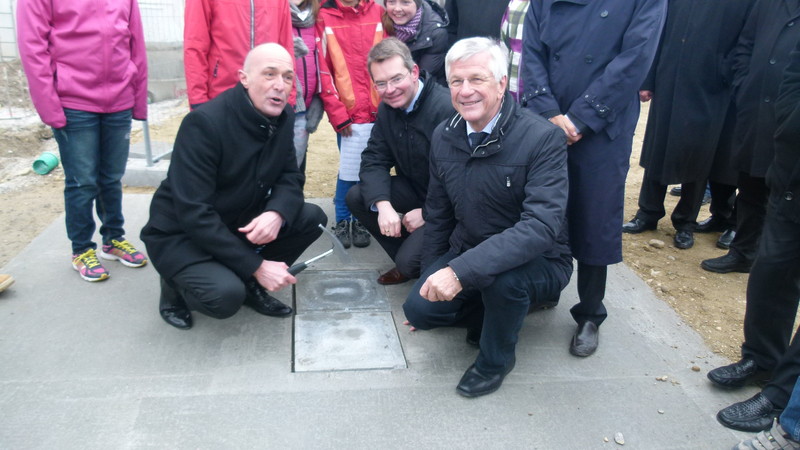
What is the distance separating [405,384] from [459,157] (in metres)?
1.01

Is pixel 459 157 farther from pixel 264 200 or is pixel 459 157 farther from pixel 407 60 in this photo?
pixel 264 200

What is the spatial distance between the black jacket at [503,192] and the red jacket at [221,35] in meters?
1.21

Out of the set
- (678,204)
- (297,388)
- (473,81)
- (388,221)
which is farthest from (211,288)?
(678,204)

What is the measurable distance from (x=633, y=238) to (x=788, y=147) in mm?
2207

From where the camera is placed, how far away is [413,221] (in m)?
3.33

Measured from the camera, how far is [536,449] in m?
2.28

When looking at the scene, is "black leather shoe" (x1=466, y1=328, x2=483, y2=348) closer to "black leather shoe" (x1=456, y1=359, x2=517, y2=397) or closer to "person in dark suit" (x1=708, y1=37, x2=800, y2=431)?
"black leather shoe" (x1=456, y1=359, x2=517, y2=397)

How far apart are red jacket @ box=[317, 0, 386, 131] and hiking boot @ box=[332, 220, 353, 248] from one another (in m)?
0.65

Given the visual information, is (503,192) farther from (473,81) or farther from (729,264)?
(729,264)

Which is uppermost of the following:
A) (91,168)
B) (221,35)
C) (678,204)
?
(221,35)

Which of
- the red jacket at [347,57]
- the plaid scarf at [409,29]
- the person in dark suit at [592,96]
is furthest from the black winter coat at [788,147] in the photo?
the red jacket at [347,57]

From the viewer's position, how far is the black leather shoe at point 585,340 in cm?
289

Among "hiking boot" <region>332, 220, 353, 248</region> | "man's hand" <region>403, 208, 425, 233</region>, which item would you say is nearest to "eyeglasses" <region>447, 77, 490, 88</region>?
"man's hand" <region>403, 208, 425, 233</region>

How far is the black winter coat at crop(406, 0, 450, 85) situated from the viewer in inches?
157
